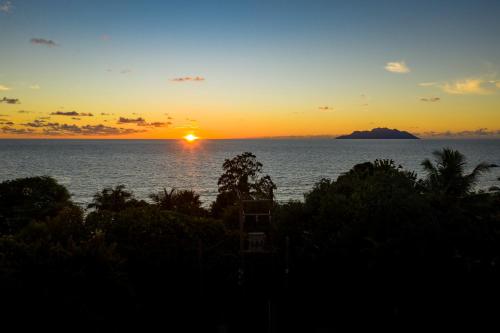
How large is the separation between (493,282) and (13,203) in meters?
31.3

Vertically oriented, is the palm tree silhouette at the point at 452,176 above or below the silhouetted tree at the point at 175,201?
above

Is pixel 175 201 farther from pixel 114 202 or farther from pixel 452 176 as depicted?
pixel 452 176

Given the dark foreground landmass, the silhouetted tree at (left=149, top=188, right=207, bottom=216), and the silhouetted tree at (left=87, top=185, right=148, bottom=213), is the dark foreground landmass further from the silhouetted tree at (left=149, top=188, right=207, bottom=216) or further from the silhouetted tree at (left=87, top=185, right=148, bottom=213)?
the silhouetted tree at (left=87, top=185, right=148, bottom=213)

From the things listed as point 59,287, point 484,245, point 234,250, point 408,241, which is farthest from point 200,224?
point 484,245

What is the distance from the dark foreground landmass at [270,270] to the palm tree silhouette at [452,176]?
23.7ft

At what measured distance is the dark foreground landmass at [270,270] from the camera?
42.3ft

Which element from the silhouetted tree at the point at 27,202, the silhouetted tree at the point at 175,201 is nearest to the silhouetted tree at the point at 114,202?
the silhouetted tree at the point at 175,201

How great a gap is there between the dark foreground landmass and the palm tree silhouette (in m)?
7.22

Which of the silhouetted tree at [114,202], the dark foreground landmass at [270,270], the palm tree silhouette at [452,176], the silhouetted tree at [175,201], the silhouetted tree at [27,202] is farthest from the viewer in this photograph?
the silhouetted tree at [114,202]

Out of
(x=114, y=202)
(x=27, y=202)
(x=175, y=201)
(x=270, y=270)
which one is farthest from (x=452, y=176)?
(x=27, y=202)

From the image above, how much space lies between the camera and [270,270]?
1734 centimetres

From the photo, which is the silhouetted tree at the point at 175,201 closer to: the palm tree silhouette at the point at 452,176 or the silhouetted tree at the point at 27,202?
the silhouetted tree at the point at 27,202

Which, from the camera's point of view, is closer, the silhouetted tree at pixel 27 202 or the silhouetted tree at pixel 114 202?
the silhouetted tree at pixel 27 202

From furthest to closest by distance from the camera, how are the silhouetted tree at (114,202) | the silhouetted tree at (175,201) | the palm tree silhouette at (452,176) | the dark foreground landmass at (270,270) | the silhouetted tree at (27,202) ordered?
the silhouetted tree at (114,202) < the silhouetted tree at (175,201) < the silhouetted tree at (27,202) < the palm tree silhouette at (452,176) < the dark foreground landmass at (270,270)
